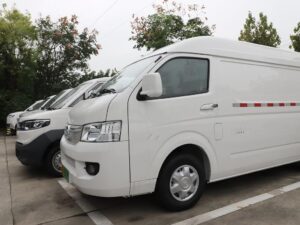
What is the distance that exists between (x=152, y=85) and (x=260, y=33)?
69.1 feet

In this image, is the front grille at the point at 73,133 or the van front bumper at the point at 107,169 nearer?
the van front bumper at the point at 107,169

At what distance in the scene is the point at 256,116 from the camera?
15.4ft

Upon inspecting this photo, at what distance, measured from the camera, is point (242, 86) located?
455 centimetres

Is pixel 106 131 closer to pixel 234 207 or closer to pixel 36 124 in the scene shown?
pixel 234 207

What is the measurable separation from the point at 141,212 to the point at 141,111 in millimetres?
1371

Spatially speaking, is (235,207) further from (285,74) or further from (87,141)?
(285,74)

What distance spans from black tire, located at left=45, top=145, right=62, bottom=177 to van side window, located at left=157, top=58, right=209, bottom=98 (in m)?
2.96

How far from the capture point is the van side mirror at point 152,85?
3539 mm

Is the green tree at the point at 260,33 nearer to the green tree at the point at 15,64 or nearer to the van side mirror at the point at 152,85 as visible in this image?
the green tree at the point at 15,64

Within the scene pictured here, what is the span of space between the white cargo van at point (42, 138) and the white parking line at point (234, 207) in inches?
123

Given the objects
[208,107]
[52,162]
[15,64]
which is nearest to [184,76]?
[208,107]

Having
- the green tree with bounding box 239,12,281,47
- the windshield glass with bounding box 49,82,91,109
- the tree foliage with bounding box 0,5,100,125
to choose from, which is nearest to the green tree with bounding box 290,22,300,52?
the green tree with bounding box 239,12,281,47

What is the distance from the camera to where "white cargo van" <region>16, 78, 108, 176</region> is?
5.76 metres

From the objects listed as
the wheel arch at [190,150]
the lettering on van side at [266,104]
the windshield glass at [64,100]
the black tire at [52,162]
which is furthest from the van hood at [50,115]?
the lettering on van side at [266,104]
